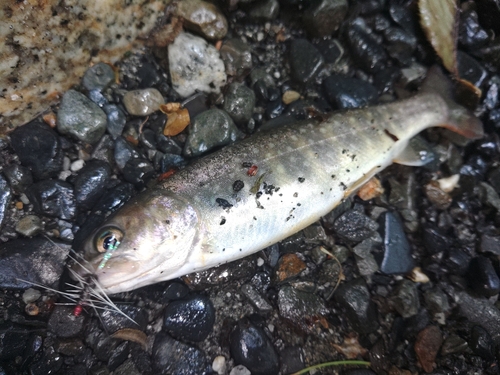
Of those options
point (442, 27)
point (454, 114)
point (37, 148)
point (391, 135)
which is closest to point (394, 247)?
point (391, 135)

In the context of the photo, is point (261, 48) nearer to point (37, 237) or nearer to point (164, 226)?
point (164, 226)

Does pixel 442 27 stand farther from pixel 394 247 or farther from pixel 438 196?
pixel 394 247

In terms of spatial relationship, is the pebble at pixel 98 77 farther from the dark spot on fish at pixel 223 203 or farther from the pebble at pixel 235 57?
the dark spot on fish at pixel 223 203

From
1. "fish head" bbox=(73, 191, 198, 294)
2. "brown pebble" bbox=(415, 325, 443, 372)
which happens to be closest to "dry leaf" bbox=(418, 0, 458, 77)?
"brown pebble" bbox=(415, 325, 443, 372)

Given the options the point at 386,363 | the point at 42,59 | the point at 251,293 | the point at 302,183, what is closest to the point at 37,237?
the point at 42,59

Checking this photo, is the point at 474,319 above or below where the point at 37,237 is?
below

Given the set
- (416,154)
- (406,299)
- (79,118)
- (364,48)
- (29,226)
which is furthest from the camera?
(364,48)
